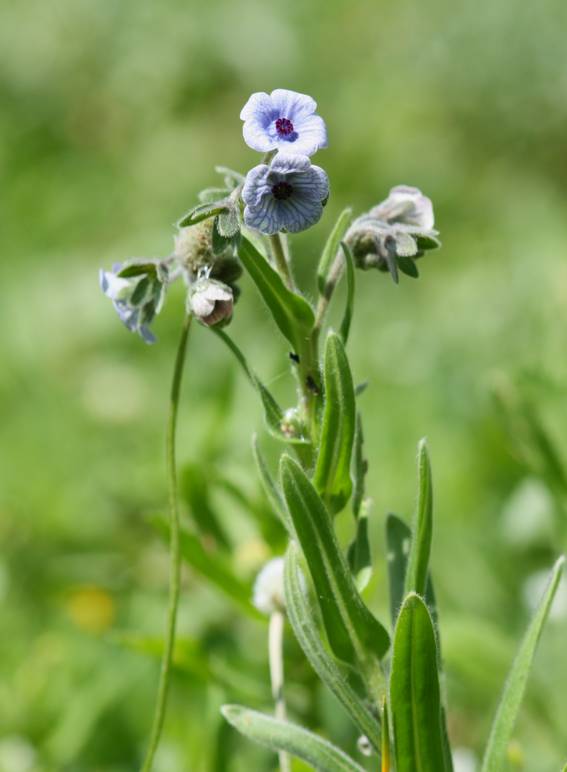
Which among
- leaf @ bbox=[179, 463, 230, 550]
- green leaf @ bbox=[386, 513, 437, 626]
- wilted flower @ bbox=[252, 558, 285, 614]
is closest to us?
green leaf @ bbox=[386, 513, 437, 626]

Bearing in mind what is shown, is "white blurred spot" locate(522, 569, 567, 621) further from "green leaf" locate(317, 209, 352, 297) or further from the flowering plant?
"green leaf" locate(317, 209, 352, 297)

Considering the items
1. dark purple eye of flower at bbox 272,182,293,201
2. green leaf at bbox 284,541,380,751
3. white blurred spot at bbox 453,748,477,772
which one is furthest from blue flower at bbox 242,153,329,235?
white blurred spot at bbox 453,748,477,772

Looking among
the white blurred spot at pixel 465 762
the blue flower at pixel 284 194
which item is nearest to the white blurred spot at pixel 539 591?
the white blurred spot at pixel 465 762

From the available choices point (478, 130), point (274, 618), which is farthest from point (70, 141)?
point (274, 618)

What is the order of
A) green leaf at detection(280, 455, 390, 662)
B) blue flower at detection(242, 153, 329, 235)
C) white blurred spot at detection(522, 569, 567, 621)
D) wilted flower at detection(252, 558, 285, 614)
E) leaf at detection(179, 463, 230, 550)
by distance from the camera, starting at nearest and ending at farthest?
blue flower at detection(242, 153, 329, 235) < green leaf at detection(280, 455, 390, 662) < wilted flower at detection(252, 558, 285, 614) < leaf at detection(179, 463, 230, 550) < white blurred spot at detection(522, 569, 567, 621)

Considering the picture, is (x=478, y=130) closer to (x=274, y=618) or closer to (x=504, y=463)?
(x=504, y=463)

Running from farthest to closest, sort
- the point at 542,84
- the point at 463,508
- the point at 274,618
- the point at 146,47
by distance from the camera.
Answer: the point at 146,47 → the point at 542,84 → the point at 463,508 → the point at 274,618

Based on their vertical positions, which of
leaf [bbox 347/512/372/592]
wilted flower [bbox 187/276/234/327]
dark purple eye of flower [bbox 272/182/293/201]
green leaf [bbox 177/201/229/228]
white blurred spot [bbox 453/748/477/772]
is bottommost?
white blurred spot [bbox 453/748/477/772]
